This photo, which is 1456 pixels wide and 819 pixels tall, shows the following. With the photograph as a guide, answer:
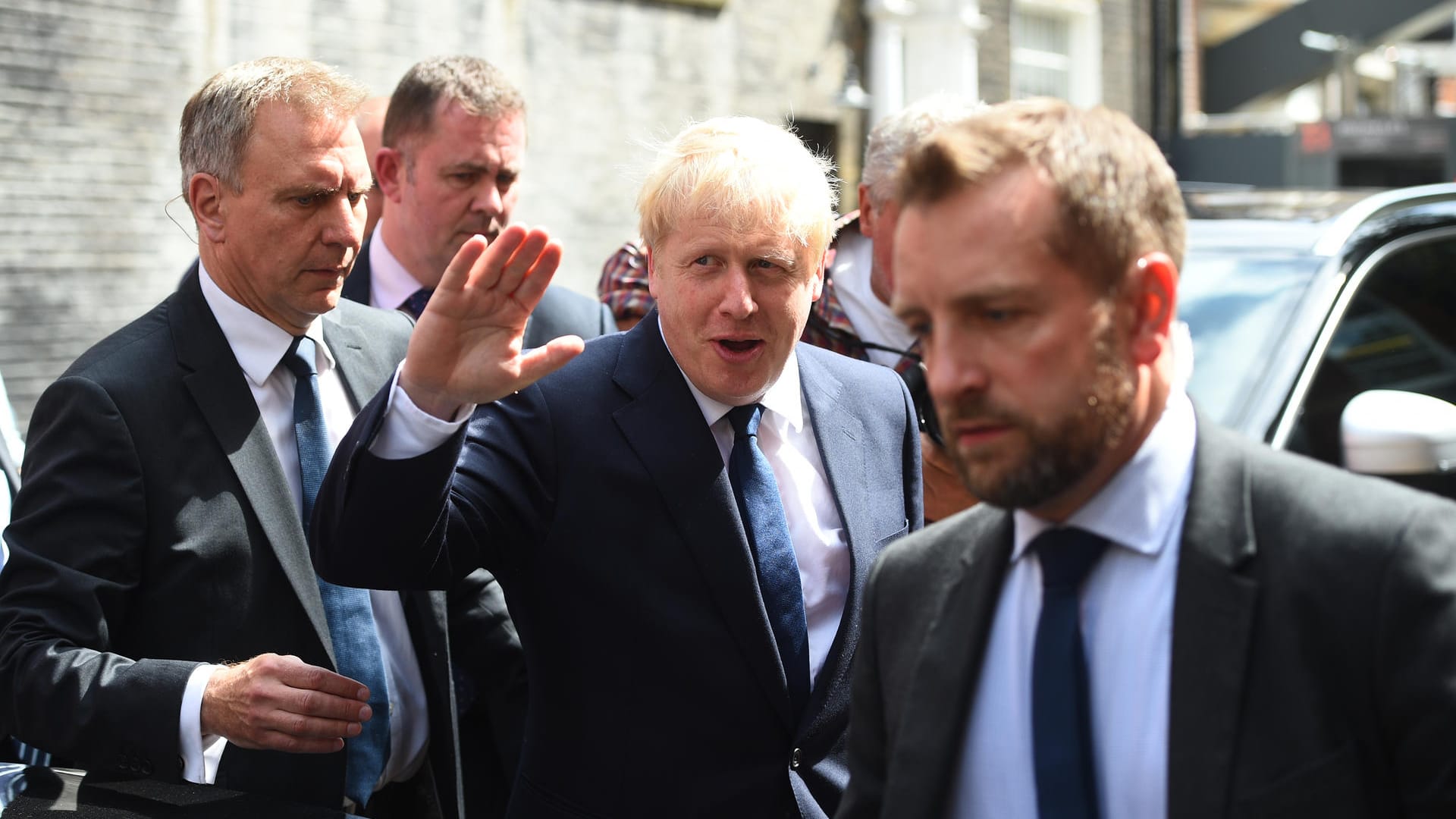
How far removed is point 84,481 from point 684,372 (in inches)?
40.6

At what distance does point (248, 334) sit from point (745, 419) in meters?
0.97

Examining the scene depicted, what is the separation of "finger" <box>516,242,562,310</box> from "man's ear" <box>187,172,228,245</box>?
3.10ft

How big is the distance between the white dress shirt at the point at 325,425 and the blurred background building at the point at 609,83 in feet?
2.41

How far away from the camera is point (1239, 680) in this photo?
1604mm

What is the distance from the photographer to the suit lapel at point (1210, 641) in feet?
5.23

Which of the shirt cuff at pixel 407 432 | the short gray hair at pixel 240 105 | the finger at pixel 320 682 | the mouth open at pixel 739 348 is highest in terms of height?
the short gray hair at pixel 240 105

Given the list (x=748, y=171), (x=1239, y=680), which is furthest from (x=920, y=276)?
(x=748, y=171)

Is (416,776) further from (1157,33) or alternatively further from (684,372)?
(1157,33)

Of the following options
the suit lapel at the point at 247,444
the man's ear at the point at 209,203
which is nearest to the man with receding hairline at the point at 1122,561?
the suit lapel at the point at 247,444

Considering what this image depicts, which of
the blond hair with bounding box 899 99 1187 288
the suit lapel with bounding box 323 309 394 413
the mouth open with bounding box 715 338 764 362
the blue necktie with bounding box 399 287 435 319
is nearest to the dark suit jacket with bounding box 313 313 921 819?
the mouth open with bounding box 715 338 764 362

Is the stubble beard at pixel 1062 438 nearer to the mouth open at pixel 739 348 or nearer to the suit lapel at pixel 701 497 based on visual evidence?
the suit lapel at pixel 701 497

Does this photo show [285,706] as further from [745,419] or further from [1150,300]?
[1150,300]

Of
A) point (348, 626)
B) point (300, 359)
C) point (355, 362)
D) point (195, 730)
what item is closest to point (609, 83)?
point (355, 362)

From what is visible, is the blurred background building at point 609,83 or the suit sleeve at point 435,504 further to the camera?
the blurred background building at point 609,83
